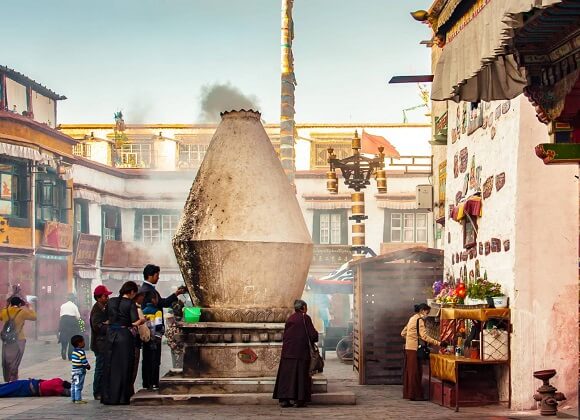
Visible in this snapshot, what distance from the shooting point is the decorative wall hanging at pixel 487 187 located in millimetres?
16663

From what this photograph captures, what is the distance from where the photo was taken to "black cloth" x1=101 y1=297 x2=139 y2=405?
601 inches

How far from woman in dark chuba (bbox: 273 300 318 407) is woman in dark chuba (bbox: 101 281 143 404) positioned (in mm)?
2072

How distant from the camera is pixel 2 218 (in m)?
37.9

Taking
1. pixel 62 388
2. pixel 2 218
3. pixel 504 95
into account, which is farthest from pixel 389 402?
pixel 2 218

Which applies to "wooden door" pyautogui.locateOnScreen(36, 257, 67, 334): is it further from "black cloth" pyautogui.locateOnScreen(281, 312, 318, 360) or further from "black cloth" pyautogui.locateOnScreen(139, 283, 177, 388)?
"black cloth" pyautogui.locateOnScreen(281, 312, 318, 360)

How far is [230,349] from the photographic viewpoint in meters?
15.6

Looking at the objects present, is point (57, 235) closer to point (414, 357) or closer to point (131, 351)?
point (414, 357)

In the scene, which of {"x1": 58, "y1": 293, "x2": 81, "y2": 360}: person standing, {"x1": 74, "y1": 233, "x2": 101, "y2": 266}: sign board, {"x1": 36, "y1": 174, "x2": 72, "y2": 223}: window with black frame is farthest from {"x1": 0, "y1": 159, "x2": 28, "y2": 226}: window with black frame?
{"x1": 58, "y1": 293, "x2": 81, "y2": 360}: person standing

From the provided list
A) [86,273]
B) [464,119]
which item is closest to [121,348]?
[464,119]

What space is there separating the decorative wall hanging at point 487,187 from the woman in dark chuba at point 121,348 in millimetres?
5398

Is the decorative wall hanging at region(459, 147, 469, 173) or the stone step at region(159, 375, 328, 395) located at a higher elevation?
the decorative wall hanging at region(459, 147, 469, 173)

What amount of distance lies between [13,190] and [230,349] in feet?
82.6

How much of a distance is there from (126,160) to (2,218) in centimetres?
1834

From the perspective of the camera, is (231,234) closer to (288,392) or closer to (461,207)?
(288,392)
